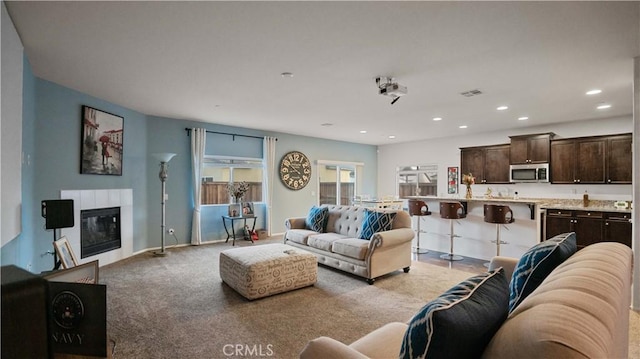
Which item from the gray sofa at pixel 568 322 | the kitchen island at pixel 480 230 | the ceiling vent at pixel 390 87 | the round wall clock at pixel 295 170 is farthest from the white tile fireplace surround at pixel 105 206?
the kitchen island at pixel 480 230

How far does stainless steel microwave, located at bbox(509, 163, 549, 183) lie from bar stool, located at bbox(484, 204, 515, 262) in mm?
2206

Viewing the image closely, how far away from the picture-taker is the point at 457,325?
0.85 m

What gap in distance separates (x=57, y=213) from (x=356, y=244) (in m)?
3.31

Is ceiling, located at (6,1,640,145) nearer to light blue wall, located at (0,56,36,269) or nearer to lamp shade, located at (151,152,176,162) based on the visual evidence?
light blue wall, located at (0,56,36,269)

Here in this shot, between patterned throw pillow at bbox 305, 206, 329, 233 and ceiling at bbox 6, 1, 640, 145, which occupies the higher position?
ceiling at bbox 6, 1, 640, 145

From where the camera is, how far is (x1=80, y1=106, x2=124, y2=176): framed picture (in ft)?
14.1

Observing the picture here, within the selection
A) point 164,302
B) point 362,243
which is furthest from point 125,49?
point 362,243

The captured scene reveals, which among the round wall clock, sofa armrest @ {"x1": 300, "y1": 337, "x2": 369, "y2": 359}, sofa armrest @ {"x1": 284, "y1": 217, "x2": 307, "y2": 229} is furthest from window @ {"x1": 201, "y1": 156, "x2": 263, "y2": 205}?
sofa armrest @ {"x1": 300, "y1": 337, "x2": 369, "y2": 359}

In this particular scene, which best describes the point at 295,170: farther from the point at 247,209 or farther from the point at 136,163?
the point at 136,163

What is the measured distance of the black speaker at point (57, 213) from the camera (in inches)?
109

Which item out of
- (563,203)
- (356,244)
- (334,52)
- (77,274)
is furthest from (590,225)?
(77,274)

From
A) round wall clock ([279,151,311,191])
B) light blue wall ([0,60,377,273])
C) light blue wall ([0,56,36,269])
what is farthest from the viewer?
round wall clock ([279,151,311,191])

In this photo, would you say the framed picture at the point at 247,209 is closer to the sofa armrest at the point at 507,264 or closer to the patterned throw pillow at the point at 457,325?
the sofa armrest at the point at 507,264

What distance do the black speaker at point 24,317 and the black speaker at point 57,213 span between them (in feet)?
8.34
